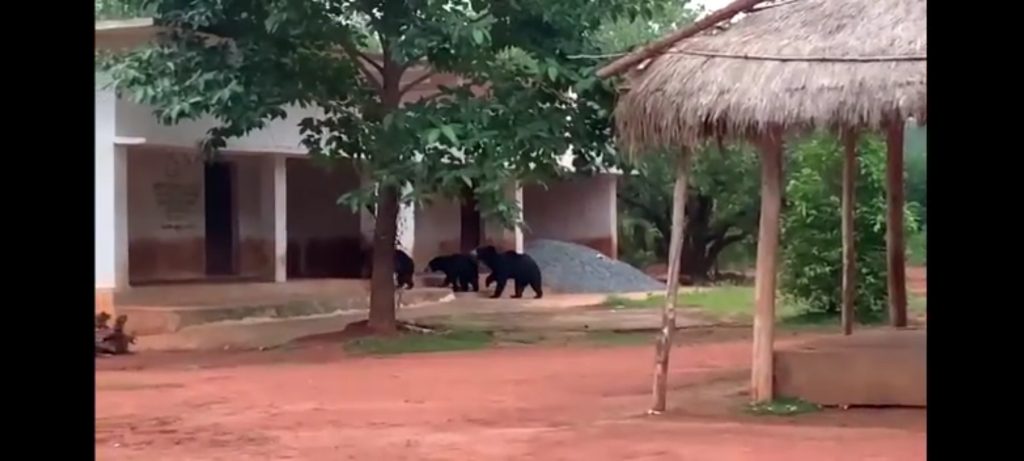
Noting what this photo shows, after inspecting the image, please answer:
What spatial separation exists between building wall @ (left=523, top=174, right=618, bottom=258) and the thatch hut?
17.4 metres

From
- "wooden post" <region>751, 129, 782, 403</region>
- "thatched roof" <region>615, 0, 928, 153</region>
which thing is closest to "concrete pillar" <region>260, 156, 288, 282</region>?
"thatched roof" <region>615, 0, 928, 153</region>

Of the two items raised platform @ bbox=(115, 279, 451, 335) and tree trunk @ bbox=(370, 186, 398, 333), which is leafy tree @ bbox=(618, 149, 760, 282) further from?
tree trunk @ bbox=(370, 186, 398, 333)

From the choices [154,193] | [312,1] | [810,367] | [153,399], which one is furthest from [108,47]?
[810,367]

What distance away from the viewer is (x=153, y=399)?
32.1 feet

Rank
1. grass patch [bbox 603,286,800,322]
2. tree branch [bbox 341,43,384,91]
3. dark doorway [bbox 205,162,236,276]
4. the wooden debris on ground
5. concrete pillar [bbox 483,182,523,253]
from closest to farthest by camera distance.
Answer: the wooden debris on ground, tree branch [bbox 341,43,384,91], grass patch [bbox 603,286,800,322], dark doorway [bbox 205,162,236,276], concrete pillar [bbox 483,182,523,253]

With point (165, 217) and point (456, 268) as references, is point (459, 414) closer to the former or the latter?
point (165, 217)

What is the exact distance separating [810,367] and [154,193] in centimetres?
1241

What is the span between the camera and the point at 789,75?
8273 millimetres

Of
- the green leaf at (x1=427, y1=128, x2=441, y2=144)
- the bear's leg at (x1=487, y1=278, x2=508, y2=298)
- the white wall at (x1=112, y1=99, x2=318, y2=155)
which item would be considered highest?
the white wall at (x1=112, y1=99, x2=318, y2=155)

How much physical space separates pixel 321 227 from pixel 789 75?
49.2ft

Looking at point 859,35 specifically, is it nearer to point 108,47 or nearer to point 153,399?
point 153,399

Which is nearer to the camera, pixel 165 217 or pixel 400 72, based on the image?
pixel 400 72

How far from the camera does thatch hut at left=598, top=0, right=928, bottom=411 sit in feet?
26.6

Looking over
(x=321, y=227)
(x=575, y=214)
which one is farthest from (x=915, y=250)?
(x=321, y=227)
